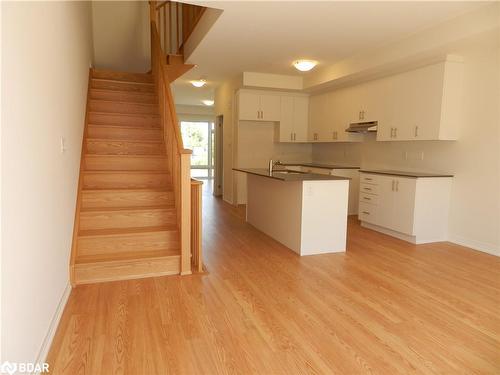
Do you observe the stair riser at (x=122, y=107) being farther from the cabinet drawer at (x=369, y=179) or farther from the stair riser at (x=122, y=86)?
the cabinet drawer at (x=369, y=179)

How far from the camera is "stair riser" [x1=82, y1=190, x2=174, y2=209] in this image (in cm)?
360

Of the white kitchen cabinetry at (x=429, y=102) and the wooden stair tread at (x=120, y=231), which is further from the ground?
the white kitchen cabinetry at (x=429, y=102)

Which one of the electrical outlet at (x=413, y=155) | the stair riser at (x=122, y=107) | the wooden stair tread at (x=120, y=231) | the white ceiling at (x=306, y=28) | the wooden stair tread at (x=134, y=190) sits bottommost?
the wooden stair tread at (x=120, y=231)

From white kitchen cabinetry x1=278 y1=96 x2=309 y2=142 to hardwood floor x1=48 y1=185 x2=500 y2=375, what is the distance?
3.94 metres

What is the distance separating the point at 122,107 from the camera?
500cm

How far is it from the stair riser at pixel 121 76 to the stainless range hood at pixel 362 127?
3.45m

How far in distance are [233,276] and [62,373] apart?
1.62m

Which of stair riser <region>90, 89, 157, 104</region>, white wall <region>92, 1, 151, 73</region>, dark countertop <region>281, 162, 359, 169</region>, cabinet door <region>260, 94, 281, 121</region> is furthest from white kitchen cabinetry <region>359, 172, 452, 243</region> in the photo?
white wall <region>92, 1, 151, 73</region>

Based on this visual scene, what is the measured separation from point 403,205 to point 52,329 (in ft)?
13.3

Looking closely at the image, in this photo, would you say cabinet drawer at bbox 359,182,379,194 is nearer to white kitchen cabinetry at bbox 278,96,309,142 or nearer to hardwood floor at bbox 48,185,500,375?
hardwood floor at bbox 48,185,500,375

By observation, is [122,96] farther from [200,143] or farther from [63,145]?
[200,143]

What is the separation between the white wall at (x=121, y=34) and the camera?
19.6ft

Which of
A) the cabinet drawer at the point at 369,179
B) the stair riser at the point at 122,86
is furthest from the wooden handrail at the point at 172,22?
the cabinet drawer at the point at 369,179

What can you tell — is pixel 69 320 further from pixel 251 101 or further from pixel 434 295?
Answer: pixel 251 101
